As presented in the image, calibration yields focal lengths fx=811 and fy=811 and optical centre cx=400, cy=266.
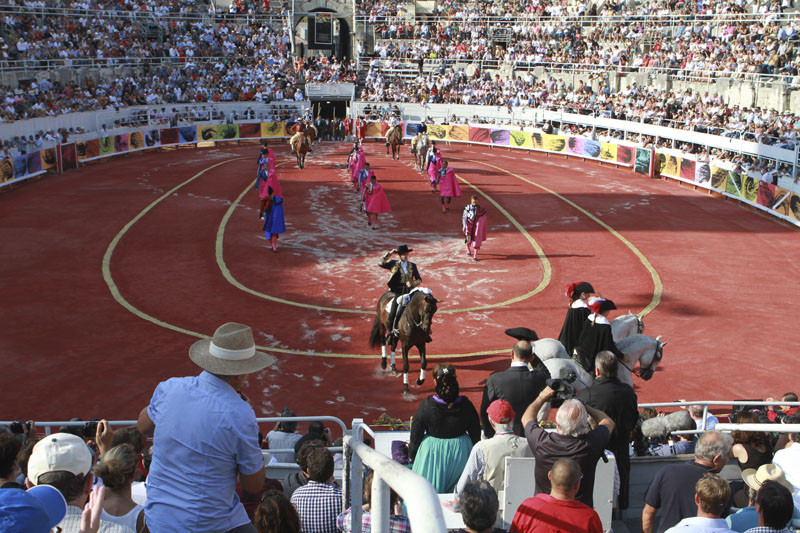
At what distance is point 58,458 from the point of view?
5.25m

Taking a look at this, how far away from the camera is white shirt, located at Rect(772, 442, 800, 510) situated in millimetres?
6836

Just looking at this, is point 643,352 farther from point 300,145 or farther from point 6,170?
point 6,170

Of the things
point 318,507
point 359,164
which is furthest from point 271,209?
point 318,507

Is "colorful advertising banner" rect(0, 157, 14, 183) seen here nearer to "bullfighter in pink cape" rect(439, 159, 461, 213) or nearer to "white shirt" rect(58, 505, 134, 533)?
"bullfighter in pink cape" rect(439, 159, 461, 213)

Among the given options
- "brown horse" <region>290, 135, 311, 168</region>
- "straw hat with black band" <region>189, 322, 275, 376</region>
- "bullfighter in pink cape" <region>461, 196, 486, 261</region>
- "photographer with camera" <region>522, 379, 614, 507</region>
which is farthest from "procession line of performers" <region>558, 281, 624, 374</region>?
"brown horse" <region>290, 135, 311, 168</region>

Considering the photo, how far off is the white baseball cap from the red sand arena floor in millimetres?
8192

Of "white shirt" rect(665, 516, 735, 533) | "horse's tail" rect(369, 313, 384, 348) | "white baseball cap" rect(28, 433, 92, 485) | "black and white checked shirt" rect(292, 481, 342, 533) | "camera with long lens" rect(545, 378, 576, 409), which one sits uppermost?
"white baseball cap" rect(28, 433, 92, 485)

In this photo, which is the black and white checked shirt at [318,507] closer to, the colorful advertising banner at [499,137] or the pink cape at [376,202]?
the pink cape at [376,202]

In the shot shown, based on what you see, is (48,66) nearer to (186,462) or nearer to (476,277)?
(476,277)

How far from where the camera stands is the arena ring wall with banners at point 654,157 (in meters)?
28.7

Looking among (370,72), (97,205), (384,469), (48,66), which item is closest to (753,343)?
(384,469)

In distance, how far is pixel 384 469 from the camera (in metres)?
2.97

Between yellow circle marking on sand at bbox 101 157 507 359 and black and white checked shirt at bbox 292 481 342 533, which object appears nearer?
black and white checked shirt at bbox 292 481 342 533

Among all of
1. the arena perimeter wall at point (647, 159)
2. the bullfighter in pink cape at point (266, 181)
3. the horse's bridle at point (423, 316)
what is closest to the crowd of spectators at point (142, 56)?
the arena perimeter wall at point (647, 159)
